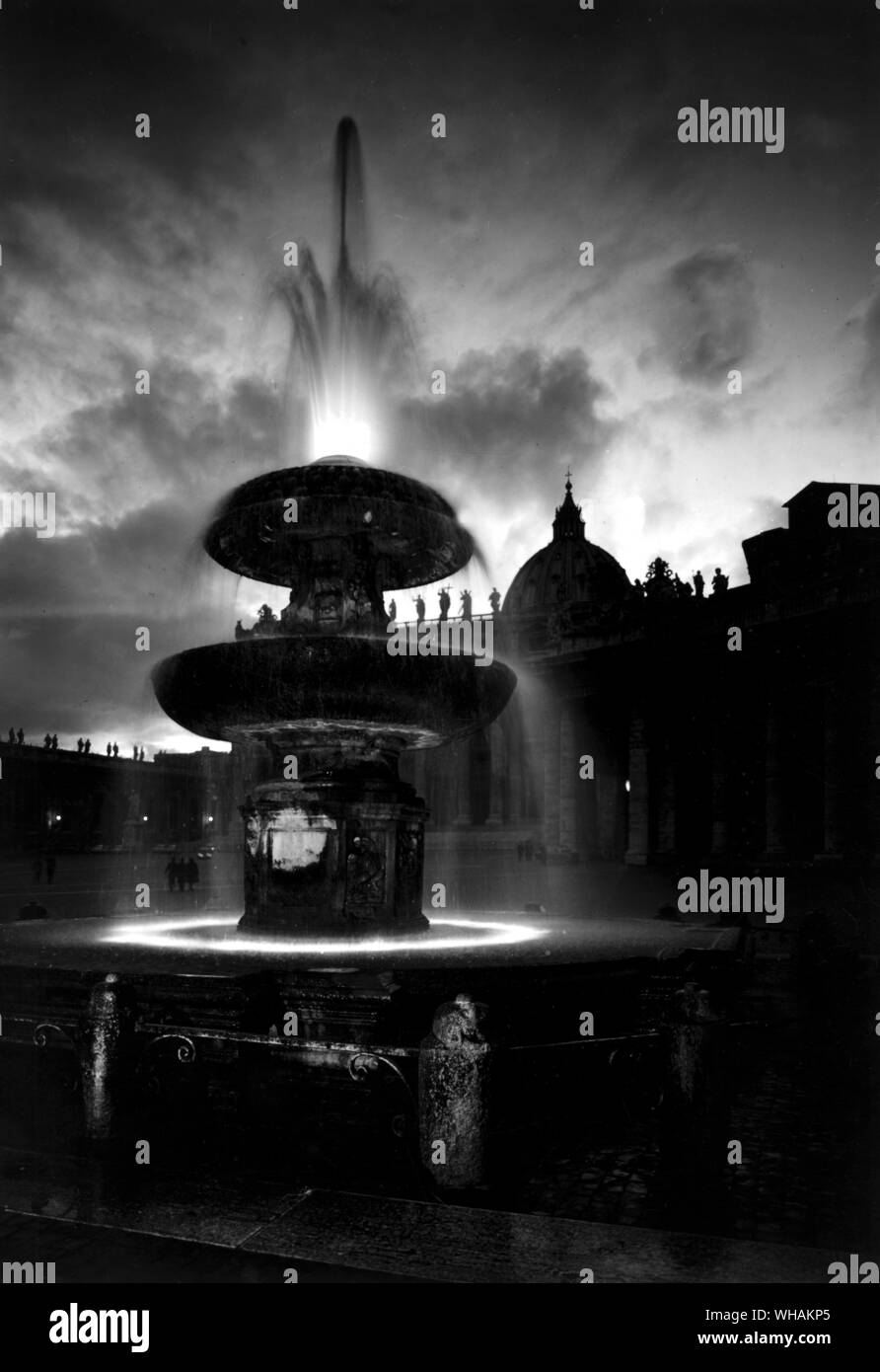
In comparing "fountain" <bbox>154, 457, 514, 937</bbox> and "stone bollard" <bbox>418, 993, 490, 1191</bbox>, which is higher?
"fountain" <bbox>154, 457, 514, 937</bbox>

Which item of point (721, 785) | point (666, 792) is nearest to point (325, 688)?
point (721, 785)

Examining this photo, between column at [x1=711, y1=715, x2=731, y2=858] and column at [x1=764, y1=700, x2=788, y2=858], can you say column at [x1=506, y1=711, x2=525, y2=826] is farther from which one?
column at [x1=764, y1=700, x2=788, y2=858]

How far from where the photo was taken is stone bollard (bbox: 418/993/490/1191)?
19.7 feet

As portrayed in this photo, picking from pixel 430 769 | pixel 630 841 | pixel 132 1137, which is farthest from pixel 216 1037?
pixel 430 769

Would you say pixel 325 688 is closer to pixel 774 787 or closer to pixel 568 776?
pixel 774 787

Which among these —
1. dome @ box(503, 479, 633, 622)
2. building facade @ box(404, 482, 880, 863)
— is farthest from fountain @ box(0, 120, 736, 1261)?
dome @ box(503, 479, 633, 622)

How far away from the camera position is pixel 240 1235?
508 centimetres

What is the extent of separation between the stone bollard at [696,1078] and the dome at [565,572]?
9322cm

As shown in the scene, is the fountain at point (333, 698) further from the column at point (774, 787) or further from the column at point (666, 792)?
the column at point (666, 792)

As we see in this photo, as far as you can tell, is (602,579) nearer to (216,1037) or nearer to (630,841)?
(630,841)

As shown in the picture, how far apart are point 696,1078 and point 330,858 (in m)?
4.28

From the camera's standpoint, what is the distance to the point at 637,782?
173 ft

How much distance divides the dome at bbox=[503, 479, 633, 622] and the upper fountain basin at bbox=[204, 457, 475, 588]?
88889mm
